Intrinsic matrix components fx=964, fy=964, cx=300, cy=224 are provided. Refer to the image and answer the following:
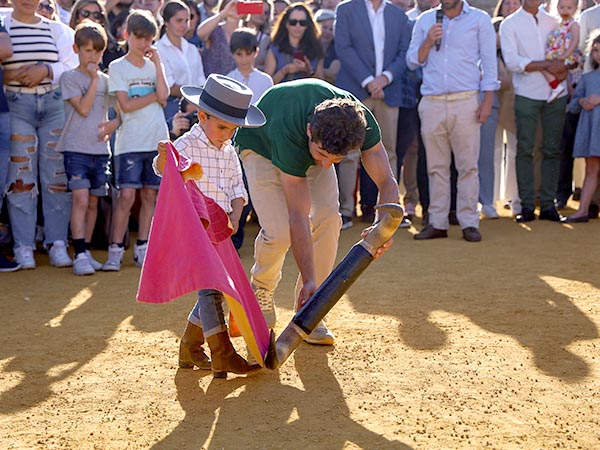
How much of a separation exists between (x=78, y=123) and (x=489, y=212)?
480 centimetres

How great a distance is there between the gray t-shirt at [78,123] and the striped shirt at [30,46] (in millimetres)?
189

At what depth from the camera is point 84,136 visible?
822 cm

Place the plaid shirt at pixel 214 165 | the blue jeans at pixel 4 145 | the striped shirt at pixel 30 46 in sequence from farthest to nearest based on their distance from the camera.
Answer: the striped shirt at pixel 30 46, the blue jeans at pixel 4 145, the plaid shirt at pixel 214 165

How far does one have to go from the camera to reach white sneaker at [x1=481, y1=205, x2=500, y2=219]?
10742mm

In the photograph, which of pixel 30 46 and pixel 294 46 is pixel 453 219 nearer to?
pixel 294 46

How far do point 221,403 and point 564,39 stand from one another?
6.90 meters

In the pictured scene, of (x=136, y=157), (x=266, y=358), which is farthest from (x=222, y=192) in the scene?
(x=136, y=157)

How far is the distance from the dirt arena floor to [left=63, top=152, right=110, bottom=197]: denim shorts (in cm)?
83

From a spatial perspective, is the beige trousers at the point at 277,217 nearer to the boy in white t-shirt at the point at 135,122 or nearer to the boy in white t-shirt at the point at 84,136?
the boy in white t-shirt at the point at 135,122

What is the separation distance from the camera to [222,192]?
17.7 ft

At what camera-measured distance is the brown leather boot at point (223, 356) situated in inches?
198

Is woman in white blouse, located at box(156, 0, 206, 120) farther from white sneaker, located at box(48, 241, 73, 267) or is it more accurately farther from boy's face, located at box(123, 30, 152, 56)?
white sneaker, located at box(48, 241, 73, 267)

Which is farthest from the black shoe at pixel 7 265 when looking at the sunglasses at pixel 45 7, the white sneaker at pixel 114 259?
the sunglasses at pixel 45 7

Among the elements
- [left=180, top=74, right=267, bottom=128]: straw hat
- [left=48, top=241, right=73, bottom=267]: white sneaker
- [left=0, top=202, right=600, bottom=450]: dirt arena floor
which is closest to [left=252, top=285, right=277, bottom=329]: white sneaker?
[left=0, top=202, right=600, bottom=450]: dirt arena floor
